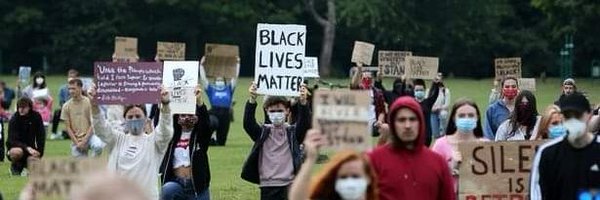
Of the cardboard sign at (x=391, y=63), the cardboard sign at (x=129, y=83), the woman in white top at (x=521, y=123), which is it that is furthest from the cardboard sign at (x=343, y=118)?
the cardboard sign at (x=391, y=63)

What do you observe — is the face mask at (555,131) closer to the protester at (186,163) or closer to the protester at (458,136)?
the protester at (458,136)

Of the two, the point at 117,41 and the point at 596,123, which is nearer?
the point at 596,123

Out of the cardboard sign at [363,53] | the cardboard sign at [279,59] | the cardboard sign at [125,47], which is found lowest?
the cardboard sign at [279,59]

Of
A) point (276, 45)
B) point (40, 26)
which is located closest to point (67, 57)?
point (40, 26)

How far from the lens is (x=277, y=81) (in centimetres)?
1581

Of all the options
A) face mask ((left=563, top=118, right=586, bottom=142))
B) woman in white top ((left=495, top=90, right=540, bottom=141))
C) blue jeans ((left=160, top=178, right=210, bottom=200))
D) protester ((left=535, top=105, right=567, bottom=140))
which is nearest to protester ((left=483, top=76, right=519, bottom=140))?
woman in white top ((left=495, top=90, right=540, bottom=141))

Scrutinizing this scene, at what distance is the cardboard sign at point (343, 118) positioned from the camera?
354 inches

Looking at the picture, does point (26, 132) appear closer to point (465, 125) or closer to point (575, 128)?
point (465, 125)

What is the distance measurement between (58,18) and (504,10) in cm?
2307

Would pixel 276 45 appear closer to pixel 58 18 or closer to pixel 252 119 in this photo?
pixel 252 119

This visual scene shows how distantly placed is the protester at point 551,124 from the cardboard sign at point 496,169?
0.36 ft

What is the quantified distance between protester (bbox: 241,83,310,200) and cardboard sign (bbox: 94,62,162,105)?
1.95m

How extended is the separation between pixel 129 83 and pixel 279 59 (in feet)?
5.01

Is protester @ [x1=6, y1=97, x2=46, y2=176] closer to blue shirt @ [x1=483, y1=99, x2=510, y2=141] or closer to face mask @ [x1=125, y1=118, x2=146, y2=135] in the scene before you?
blue shirt @ [x1=483, y1=99, x2=510, y2=141]
